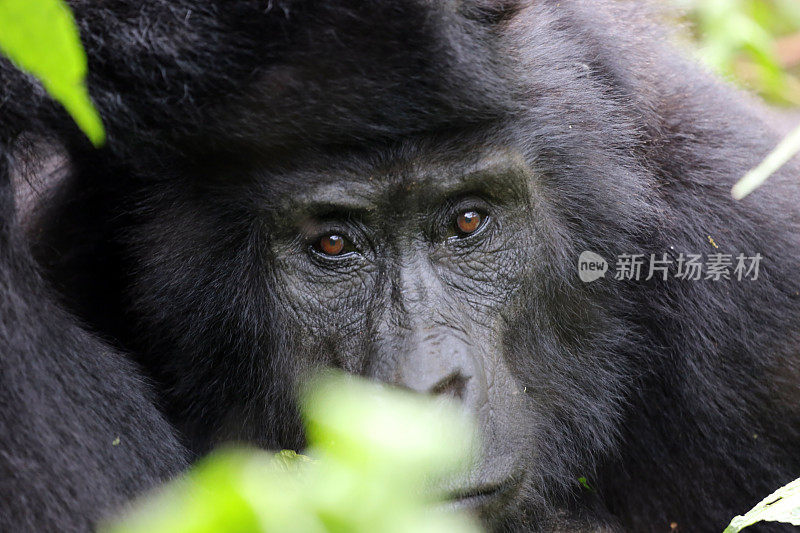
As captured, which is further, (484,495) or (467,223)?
(467,223)

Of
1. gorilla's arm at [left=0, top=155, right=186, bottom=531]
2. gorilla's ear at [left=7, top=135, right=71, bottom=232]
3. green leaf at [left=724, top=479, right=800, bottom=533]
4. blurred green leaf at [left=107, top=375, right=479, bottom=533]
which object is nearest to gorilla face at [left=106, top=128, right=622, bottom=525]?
gorilla's ear at [left=7, top=135, right=71, bottom=232]

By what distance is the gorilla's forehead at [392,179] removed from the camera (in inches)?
137

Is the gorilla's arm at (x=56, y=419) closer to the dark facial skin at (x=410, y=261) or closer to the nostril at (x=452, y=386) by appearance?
the dark facial skin at (x=410, y=261)

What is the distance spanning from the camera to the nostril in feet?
10.4

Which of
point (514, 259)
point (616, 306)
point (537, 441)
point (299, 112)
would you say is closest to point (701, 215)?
point (616, 306)

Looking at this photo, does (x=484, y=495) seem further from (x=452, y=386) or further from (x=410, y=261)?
(x=410, y=261)

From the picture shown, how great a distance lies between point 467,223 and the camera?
3656 mm

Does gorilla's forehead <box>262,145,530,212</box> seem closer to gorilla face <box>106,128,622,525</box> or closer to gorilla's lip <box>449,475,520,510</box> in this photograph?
gorilla face <box>106,128,622,525</box>

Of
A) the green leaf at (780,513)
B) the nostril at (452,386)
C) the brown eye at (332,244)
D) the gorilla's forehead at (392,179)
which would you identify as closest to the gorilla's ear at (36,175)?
the gorilla's forehead at (392,179)

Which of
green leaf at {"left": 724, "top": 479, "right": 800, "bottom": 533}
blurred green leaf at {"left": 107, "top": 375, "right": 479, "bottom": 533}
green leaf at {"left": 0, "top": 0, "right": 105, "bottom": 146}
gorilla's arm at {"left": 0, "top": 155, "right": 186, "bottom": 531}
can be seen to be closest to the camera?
blurred green leaf at {"left": 107, "top": 375, "right": 479, "bottom": 533}

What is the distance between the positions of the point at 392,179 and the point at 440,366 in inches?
30.5

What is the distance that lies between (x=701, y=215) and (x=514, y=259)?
38.9 inches

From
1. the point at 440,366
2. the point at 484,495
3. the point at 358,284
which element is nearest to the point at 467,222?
the point at 358,284

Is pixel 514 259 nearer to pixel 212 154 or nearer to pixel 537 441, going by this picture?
pixel 537 441
